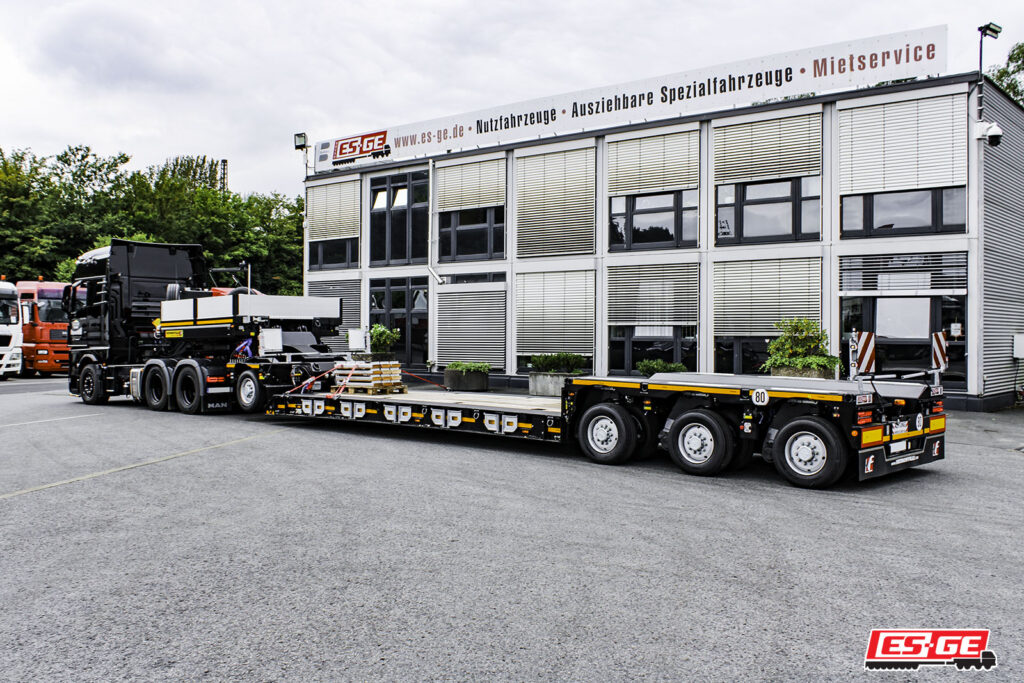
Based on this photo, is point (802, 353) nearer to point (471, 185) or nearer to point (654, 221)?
point (654, 221)

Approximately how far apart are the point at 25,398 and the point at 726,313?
1876 cm

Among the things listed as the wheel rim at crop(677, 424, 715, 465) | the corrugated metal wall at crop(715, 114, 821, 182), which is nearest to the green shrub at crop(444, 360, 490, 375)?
the corrugated metal wall at crop(715, 114, 821, 182)

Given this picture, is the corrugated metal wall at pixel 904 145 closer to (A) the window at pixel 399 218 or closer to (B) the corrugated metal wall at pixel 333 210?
(A) the window at pixel 399 218

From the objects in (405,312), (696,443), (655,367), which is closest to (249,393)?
(696,443)

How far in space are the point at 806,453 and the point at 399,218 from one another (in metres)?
20.2

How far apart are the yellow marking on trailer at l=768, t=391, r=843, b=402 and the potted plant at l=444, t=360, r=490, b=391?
46.5 ft

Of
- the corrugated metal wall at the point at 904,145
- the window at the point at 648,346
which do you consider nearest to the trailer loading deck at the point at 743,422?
the corrugated metal wall at the point at 904,145

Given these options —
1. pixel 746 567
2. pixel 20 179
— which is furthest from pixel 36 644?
pixel 20 179

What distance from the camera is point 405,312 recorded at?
26172mm

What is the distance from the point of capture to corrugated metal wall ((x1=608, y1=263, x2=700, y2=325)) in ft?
67.2

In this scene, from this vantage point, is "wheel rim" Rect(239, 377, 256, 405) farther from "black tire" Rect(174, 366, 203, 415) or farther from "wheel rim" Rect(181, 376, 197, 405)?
"wheel rim" Rect(181, 376, 197, 405)

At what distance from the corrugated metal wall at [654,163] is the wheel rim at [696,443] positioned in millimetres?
12860

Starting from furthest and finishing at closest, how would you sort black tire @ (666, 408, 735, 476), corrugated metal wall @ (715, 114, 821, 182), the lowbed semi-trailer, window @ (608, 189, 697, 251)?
window @ (608, 189, 697, 251) → corrugated metal wall @ (715, 114, 821, 182) → black tire @ (666, 408, 735, 476) → the lowbed semi-trailer

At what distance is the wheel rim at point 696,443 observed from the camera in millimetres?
8969
